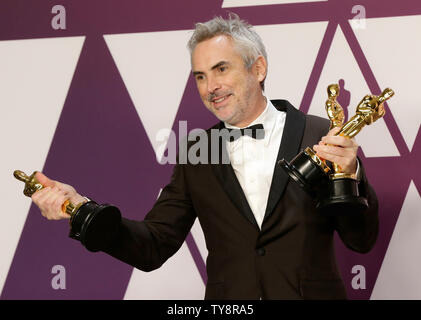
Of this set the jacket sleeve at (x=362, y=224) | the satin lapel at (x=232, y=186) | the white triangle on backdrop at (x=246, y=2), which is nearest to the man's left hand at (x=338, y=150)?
the jacket sleeve at (x=362, y=224)

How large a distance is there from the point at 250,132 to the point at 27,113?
1317 mm

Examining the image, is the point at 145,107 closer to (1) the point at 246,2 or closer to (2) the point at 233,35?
(1) the point at 246,2

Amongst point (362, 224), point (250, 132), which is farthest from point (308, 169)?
point (250, 132)

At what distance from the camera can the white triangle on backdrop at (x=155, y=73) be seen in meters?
2.98

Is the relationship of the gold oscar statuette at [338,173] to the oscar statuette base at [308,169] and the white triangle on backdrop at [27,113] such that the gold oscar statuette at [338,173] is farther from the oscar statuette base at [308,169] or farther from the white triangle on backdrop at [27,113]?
the white triangle on backdrop at [27,113]

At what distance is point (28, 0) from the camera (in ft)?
10.4

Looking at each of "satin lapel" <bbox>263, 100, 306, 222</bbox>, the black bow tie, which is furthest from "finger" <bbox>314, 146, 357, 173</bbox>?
the black bow tie

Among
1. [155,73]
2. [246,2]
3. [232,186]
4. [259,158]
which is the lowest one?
[232,186]

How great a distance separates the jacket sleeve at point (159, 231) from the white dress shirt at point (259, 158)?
0.22m

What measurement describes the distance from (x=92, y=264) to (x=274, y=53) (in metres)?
1.27

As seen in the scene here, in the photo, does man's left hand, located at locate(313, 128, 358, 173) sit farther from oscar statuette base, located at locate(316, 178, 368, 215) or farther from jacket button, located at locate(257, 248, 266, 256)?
jacket button, located at locate(257, 248, 266, 256)

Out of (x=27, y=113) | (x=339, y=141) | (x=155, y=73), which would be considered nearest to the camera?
(x=339, y=141)

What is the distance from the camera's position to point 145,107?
3.01 meters

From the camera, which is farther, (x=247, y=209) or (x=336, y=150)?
(x=247, y=209)
